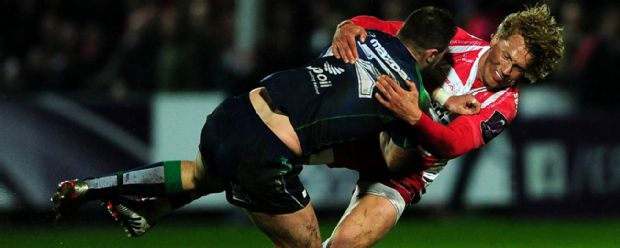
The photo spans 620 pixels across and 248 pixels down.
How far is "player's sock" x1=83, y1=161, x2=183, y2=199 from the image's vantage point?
25.0 feet

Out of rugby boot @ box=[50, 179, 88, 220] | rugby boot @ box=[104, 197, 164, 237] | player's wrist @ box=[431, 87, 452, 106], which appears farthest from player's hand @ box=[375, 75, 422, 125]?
rugby boot @ box=[50, 179, 88, 220]

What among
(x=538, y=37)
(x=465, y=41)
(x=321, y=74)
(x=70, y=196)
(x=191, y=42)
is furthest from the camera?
(x=191, y=42)

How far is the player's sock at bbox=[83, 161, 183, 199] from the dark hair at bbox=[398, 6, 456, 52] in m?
1.60

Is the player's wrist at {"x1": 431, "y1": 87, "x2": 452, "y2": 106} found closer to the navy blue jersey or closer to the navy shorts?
the navy blue jersey

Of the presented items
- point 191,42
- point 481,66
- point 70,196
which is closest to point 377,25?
point 481,66

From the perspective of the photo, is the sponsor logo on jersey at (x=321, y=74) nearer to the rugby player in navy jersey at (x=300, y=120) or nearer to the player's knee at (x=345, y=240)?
the rugby player in navy jersey at (x=300, y=120)

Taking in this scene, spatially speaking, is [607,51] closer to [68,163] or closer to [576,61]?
[576,61]

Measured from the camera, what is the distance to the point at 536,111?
13336 millimetres

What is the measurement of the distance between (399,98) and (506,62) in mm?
1018

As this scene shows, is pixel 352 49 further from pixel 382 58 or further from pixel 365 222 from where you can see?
pixel 365 222

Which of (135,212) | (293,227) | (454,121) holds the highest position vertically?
(454,121)

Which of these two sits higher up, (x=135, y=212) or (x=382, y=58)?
(x=382, y=58)

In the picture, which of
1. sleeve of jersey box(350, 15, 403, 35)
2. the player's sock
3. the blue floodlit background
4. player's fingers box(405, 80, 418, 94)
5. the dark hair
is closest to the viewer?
player's fingers box(405, 80, 418, 94)

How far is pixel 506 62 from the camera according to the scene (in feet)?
24.8
